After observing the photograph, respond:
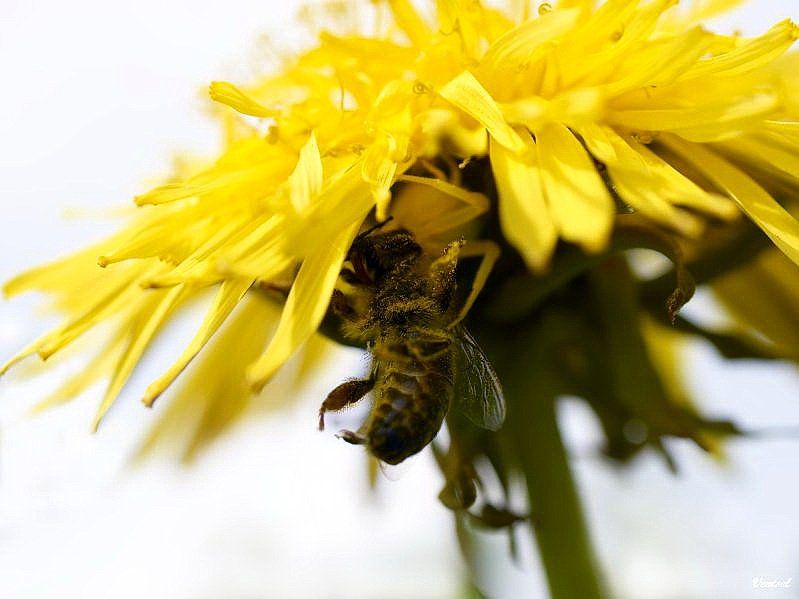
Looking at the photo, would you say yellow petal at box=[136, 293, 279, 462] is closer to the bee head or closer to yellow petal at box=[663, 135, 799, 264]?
the bee head

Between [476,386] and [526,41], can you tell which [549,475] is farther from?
[526,41]

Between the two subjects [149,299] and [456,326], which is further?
[149,299]

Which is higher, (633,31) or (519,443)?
(633,31)

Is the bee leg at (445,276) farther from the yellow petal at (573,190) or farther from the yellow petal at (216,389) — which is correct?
the yellow petal at (216,389)

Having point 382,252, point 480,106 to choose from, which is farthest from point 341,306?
point 480,106

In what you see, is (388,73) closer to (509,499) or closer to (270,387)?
(509,499)

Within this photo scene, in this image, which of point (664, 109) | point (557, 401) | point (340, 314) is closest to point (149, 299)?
point (340, 314)

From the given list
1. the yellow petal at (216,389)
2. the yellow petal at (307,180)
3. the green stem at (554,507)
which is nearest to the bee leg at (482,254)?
the yellow petal at (307,180)
